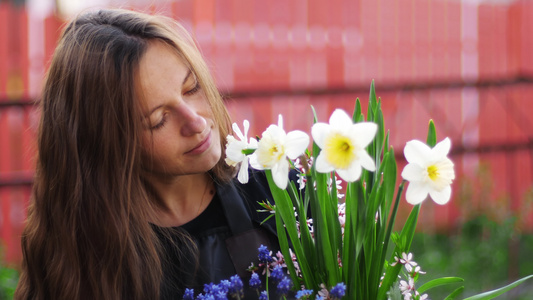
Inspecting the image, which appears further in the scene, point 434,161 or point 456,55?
point 456,55

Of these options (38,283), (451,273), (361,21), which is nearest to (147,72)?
(38,283)

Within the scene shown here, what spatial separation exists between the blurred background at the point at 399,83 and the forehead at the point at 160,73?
2.41 metres

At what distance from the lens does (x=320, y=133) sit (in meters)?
0.86

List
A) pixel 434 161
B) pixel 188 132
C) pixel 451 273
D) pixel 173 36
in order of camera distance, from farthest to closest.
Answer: pixel 451 273 < pixel 173 36 < pixel 188 132 < pixel 434 161

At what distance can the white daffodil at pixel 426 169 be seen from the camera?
0.87 metres

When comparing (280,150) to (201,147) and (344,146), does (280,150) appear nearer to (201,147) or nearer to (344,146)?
(344,146)

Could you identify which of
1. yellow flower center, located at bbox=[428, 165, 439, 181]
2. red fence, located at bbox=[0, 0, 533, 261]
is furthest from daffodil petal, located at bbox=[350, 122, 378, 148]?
red fence, located at bbox=[0, 0, 533, 261]

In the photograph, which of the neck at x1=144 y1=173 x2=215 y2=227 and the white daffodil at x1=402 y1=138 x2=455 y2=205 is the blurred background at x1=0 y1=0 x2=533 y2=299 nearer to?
the neck at x1=144 y1=173 x2=215 y2=227

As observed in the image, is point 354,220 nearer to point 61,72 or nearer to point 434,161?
point 434,161

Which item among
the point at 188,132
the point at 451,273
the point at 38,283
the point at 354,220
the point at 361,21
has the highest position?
the point at 361,21

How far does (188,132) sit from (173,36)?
24 cm

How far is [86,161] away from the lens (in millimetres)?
1344

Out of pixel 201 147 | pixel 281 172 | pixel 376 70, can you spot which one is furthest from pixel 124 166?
pixel 376 70

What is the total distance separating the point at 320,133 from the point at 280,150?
0.07m
